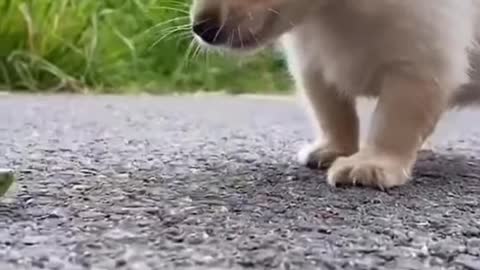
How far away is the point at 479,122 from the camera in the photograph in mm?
1942

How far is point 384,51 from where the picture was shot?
1.05 m

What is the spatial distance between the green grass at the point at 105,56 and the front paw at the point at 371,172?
1607mm

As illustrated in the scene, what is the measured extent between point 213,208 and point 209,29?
0.92 feet

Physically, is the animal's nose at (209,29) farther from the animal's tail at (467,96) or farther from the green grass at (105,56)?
the green grass at (105,56)

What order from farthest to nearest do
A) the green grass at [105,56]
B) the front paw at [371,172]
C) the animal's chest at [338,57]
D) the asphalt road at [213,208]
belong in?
the green grass at [105,56] < the animal's chest at [338,57] < the front paw at [371,172] < the asphalt road at [213,208]

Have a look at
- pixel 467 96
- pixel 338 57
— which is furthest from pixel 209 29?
pixel 467 96

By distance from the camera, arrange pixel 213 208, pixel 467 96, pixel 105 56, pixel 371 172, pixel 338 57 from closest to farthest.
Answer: pixel 213 208
pixel 371 172
pixel 338 57
pixel 467 96
pixel 105 56

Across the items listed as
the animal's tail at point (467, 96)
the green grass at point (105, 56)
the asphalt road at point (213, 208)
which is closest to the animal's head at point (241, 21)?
the asphalt road at point (213, 208)

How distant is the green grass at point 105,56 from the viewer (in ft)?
8.63

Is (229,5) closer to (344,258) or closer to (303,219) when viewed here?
(303,219)

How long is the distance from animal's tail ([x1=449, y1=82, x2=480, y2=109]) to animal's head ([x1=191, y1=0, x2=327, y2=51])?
0.26m

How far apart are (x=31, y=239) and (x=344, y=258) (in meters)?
0.20

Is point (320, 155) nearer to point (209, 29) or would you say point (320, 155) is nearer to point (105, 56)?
point (209, 29)

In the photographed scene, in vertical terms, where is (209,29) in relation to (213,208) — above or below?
above
